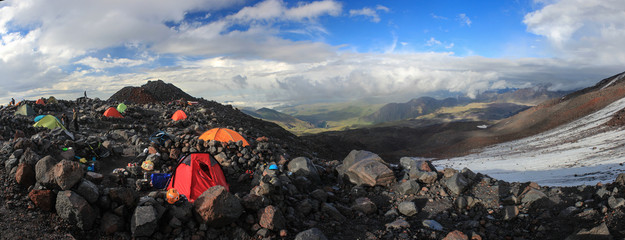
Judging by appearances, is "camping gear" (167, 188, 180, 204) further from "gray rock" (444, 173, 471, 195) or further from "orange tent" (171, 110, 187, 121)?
"orange tent" (171, 110, 187, 121)

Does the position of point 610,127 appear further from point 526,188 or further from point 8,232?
point 8,232

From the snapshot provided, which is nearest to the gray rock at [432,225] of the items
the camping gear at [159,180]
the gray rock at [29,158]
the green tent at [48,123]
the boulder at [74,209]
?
the boulder at [74,209]

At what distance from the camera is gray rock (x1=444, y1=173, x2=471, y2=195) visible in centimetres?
1152

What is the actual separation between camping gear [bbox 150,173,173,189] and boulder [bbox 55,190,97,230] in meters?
4.01

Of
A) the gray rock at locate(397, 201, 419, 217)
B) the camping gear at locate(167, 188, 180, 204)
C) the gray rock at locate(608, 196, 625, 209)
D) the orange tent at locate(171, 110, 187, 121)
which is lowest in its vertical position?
the gray rock at locate(397, 201, 419, 217)

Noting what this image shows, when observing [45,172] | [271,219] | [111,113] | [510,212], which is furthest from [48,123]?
[510,212]

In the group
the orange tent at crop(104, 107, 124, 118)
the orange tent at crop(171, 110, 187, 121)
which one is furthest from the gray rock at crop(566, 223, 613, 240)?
the orange tent at crop(104, 107, 124, 118)

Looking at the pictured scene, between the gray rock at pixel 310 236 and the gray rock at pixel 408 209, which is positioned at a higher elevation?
the gray rock at pixel 310 236

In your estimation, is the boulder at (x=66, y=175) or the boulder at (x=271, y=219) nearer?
the boulder at (x=66, y=175)

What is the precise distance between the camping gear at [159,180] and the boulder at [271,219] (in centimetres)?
516

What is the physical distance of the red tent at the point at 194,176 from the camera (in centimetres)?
1077

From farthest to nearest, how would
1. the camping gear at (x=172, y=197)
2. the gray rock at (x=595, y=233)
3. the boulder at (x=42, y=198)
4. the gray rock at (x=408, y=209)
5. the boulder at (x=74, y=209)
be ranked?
the gray rock at (x=408, y=209)
the camping gear at (x=172, y=197)
the boulder at (x=42, y=198)
the boulder at (x=74, y=209)
the gray rock at (x=595, y=233)

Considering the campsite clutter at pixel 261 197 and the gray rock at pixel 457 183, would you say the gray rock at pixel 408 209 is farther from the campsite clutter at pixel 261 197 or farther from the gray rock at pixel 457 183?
the gray rock at pixel 457 183

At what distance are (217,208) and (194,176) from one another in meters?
3.76
